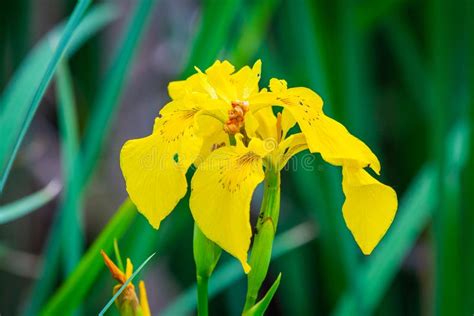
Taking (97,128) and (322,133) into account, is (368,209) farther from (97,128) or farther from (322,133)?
(97,128)

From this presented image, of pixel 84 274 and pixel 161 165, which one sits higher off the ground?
pixel 161 165

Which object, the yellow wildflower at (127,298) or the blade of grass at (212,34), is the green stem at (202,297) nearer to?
the yellow wildflower at (127,298)

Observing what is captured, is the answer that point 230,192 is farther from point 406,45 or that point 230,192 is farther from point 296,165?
point 406,45

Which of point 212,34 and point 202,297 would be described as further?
point 212,34

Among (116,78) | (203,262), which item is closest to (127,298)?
(203,262)

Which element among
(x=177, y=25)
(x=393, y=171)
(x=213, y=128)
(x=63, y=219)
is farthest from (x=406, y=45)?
(x=213, y=128)

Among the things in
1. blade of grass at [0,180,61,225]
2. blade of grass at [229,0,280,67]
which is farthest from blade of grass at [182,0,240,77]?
blade of grass at [0,180,61,225]
